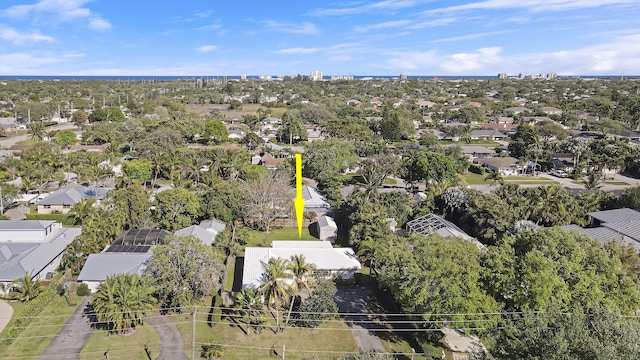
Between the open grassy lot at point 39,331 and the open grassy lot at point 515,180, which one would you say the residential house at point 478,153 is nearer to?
the open grassy lot at point 515,180

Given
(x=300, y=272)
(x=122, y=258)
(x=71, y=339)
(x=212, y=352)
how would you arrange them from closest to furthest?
(x=212, y=352) → (x=71, y=339) → (x=300, y=272) → (x=122, y=258)

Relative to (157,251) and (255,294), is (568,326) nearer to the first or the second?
(255,294)

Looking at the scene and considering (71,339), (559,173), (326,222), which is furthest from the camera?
(559,173)

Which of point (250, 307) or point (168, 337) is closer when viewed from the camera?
point (168, 337)

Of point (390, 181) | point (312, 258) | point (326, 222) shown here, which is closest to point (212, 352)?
point (312, 258)

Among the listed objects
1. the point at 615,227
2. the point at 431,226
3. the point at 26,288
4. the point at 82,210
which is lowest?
the point at 26,288

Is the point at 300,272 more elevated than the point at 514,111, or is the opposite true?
the point at 514,111

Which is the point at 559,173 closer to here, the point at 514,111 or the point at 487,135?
the point at 487,135
